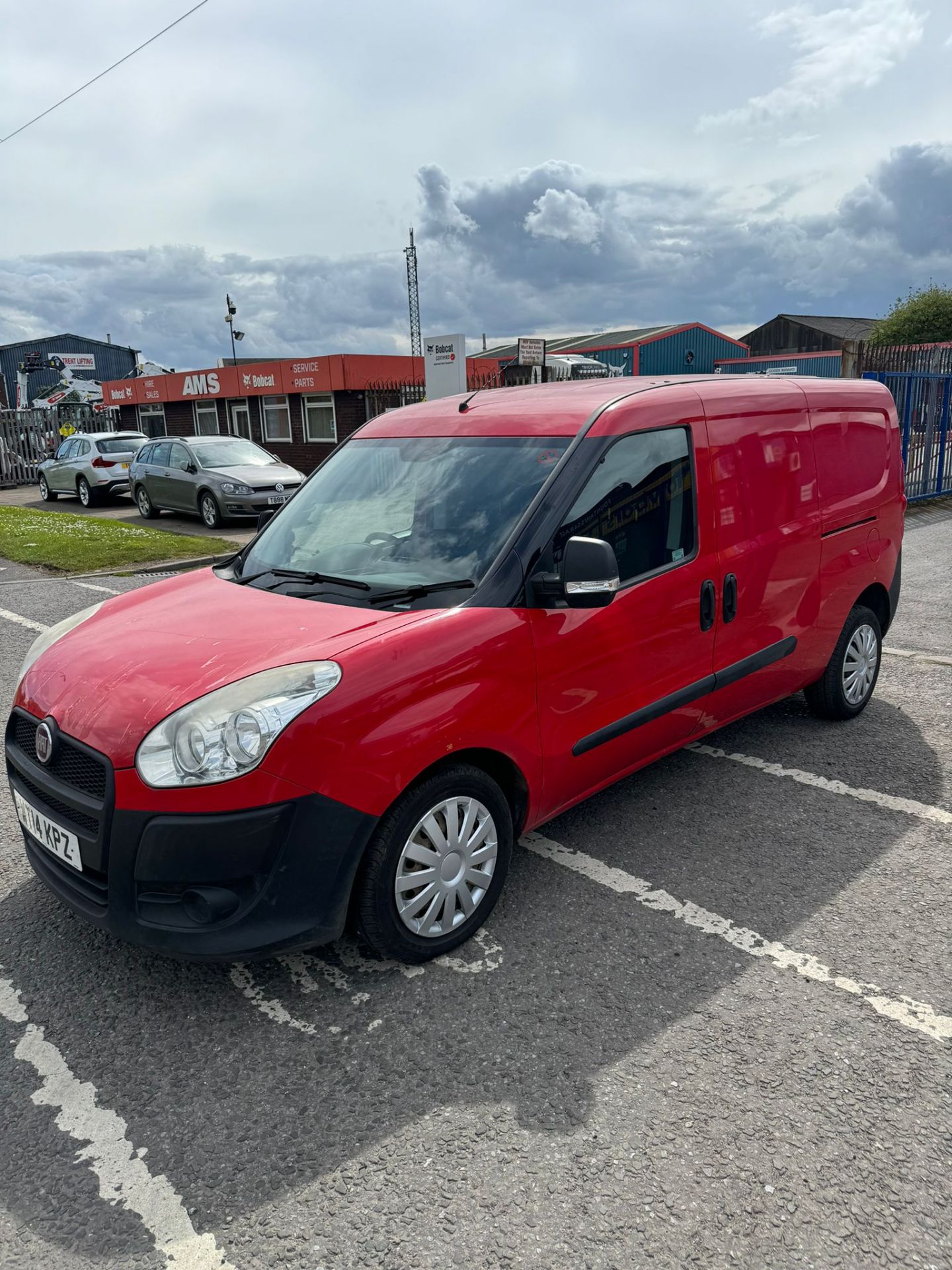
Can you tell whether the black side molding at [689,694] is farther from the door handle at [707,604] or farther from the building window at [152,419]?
the building window at [152,419]

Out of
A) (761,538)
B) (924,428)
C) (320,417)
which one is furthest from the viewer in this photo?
(320,417)

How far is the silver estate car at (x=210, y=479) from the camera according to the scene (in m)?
15.3

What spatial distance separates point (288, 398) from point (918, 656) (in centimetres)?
2186

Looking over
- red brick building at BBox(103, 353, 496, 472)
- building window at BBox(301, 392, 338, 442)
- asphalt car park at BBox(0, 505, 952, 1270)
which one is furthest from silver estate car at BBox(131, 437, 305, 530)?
asphalt car park at BBox(0, 505, 952, 1270)

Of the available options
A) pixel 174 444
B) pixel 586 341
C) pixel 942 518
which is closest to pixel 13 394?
pixel 586 341

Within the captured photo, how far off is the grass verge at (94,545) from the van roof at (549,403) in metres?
8.50

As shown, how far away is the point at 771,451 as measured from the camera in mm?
4266

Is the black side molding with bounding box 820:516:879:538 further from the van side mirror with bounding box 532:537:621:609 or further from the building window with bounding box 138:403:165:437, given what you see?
the building window with bounding box 138:403:165:437

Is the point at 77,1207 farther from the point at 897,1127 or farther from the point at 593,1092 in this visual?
the point at 897,1127

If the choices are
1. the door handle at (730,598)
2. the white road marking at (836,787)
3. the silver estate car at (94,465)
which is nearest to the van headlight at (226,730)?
the door handle at (730,598)

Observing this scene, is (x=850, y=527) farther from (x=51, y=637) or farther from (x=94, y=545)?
(x=94, y=545)

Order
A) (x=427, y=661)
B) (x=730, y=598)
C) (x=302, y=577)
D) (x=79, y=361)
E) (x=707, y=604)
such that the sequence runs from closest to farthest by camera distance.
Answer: (x=427, y=661) → (x=302, y=577) → (x=707, y=604) → (x=730, y=598) → (x=79, y=361)

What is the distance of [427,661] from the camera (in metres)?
2.87

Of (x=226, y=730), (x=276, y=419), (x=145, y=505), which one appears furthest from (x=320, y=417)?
(x=226, y=730)
